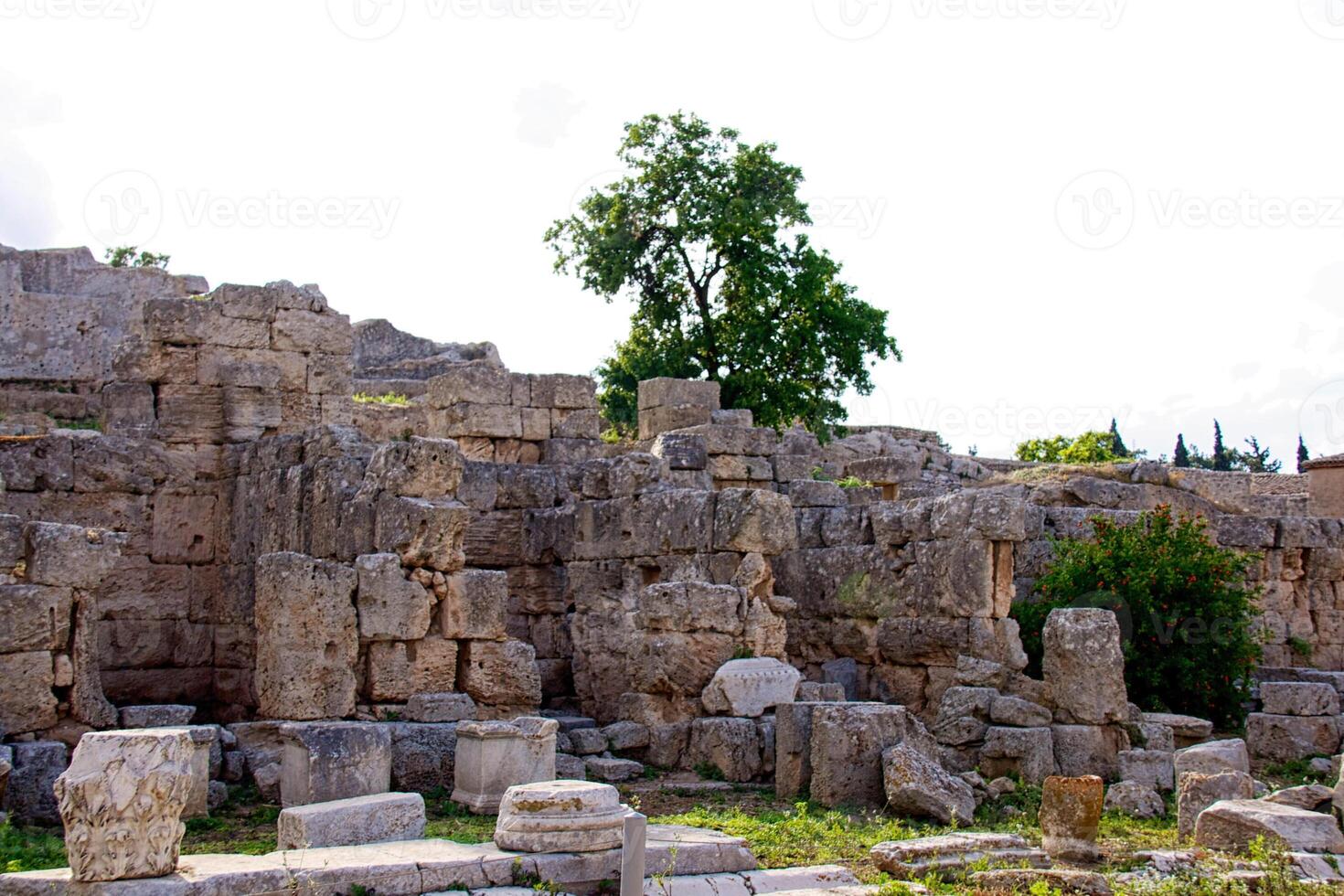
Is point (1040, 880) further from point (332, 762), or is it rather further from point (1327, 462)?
point (1327, 462)

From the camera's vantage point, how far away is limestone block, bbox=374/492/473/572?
37.6ft

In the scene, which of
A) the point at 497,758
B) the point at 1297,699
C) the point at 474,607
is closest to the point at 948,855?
the point at 497,758

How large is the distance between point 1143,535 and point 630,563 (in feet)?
17.4

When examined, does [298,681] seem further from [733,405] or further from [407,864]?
[733,405]

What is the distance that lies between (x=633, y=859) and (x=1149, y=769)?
6261 millimetres

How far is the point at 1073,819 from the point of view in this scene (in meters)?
9.23

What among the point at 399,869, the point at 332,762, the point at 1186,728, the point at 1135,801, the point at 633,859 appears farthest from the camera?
the point at 1186,728

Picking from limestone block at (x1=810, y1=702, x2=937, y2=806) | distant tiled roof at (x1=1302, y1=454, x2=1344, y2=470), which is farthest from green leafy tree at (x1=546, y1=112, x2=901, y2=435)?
limestone block at (x1=810, y1=702, x2=937, y2=806)

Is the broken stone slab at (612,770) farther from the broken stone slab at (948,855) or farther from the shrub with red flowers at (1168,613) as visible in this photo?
the shrub with red flowers at (1168,613)

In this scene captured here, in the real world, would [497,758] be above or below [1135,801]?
above

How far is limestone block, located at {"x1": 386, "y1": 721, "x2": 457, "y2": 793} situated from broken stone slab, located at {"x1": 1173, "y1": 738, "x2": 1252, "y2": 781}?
17.8ft

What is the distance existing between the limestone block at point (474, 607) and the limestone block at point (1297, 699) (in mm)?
7546

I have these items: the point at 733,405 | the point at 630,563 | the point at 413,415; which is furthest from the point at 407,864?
the point at 733,405

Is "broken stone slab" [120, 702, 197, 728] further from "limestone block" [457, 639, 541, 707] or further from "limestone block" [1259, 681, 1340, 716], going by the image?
"limestone block" [1259, 681, 1340, 716]
